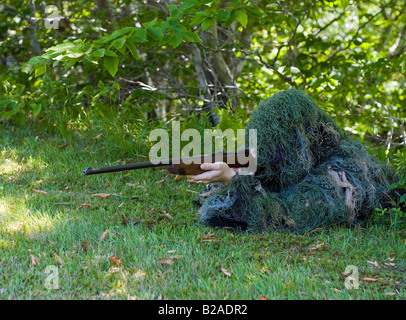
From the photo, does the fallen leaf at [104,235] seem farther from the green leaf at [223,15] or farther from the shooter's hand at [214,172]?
the green leaf at [223,15]

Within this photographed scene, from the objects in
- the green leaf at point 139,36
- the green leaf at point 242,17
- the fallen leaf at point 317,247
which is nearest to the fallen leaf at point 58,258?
the fallen leaf at point 317,247

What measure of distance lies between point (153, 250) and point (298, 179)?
125 centimetres

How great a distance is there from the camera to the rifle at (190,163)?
125 inches

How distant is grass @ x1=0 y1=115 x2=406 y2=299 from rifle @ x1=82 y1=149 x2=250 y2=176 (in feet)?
1.33

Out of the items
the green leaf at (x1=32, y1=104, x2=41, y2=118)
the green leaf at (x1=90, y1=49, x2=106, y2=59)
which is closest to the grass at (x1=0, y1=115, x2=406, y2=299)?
the green leaf at (x1=32, y1=104, x2=41, y2=118)

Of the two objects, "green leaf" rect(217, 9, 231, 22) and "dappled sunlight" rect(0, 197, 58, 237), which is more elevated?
"green leaf" rect(217, 9, 231, 22)

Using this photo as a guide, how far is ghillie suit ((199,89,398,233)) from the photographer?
10.7 ft

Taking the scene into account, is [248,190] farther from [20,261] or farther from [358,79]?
[358,79]

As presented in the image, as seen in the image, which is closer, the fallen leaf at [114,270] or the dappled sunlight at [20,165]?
the fallen leaf at [114,270]

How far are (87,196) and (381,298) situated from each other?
8.03 ft

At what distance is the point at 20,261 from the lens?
8.87 feet

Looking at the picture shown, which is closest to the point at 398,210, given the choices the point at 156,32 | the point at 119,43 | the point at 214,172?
the point at 214,172

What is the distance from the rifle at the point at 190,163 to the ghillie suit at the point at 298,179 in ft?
0.48

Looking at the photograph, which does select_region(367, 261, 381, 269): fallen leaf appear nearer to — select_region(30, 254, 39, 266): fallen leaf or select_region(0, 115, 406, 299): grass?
select_region(0, 115, 406, 299): grass
